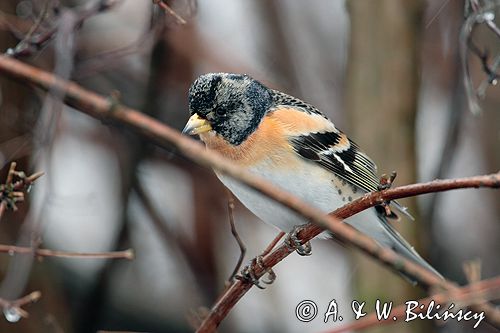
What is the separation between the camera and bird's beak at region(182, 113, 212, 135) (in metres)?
2.55

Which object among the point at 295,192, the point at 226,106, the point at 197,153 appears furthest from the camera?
the point at 226,106

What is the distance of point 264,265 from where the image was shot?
216 cm

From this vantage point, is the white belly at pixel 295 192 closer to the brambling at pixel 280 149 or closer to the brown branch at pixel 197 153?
the brambling at pixel 280 149

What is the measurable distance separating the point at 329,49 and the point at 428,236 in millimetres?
1402

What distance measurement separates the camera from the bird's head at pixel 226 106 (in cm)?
260

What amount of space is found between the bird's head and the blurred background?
444 mm

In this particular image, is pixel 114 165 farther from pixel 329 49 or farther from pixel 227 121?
pixel 227 121

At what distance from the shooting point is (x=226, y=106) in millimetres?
2691

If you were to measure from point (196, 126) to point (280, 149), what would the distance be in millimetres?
289

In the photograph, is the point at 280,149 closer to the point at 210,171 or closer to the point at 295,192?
the point at 295,192

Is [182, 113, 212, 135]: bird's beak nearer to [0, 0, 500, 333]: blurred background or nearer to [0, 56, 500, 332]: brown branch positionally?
[0, 0, 500, 333]: blurred background

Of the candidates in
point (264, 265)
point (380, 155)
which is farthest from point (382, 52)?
point (264, 265)

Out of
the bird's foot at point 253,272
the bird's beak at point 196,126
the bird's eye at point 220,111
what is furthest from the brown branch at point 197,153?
the bird's eye at point 220,111

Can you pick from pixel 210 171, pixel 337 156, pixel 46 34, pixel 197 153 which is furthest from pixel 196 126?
pixel 210 171
